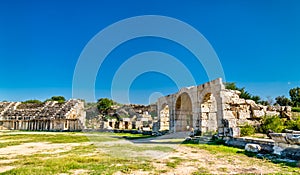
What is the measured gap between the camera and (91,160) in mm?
6004

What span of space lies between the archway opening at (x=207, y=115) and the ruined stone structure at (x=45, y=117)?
1706 centimetres

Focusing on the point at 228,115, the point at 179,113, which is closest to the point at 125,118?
the point at 179,113

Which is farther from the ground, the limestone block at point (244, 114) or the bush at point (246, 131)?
the limestone block at point (244, 114)

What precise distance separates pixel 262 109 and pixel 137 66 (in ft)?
30.4

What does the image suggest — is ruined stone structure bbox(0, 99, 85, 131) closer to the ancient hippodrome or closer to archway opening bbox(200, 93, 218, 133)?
the ancient hippodrome

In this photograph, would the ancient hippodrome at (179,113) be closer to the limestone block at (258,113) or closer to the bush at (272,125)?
the limestone block at (258,113)

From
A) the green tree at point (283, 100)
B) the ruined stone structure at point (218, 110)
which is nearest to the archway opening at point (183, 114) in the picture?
the ruined stone structure at point (218, 110)

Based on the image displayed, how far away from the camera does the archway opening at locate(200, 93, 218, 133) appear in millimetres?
13266

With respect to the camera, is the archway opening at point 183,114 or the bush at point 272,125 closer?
the bush at point 272,125

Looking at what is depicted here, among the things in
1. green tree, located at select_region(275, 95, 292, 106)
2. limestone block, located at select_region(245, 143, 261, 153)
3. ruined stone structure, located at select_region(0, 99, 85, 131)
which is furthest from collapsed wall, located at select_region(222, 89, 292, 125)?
green tree, located at select_region(275, 95, 292, 106)

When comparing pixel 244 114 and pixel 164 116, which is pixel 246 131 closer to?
pixel 244 114

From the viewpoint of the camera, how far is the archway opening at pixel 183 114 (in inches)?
707

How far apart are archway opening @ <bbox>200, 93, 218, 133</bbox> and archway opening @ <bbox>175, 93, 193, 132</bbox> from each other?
3.80 metres

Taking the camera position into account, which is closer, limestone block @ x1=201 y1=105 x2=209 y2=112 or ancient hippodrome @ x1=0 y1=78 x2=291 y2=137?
ancient hippodrome @ x1=0 y1=78 x2=291 y2=137
